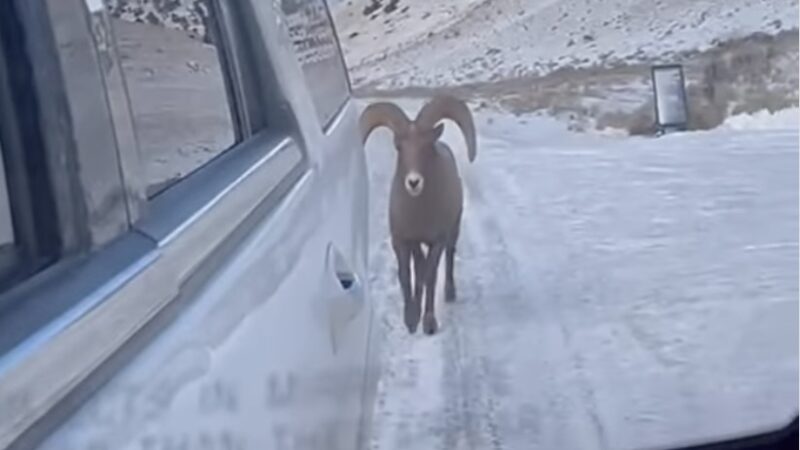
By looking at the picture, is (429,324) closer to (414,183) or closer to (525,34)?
(414,183)

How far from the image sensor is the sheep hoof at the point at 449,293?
14.6 feet

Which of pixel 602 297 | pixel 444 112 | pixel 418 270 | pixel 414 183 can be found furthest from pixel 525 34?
pixel 602 297

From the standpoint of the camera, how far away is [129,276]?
38.2 inches

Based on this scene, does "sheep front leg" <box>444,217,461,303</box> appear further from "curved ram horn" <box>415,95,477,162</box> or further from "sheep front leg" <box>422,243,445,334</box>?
"curved ram horn" <box>415,95,477,162</box>

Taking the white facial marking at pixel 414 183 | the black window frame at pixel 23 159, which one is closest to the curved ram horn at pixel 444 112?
the white facial marking at pixel 414 183

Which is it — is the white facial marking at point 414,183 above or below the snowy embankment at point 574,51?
below

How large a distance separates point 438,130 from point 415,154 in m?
0.12

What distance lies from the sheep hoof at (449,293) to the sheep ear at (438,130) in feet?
1.92

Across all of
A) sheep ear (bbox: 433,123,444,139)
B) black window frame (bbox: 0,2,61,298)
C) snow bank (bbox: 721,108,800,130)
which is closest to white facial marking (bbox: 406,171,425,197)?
sheep ear (bbox: 433,123,444,139)

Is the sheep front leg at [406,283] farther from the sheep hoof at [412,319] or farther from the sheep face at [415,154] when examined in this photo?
the sheep face at [415,154]

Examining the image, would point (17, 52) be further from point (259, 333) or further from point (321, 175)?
point (321, 175)

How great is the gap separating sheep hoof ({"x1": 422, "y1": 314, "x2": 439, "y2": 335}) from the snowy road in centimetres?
2

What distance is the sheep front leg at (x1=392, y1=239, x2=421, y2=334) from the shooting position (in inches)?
166

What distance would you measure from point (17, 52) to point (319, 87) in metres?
1.00
